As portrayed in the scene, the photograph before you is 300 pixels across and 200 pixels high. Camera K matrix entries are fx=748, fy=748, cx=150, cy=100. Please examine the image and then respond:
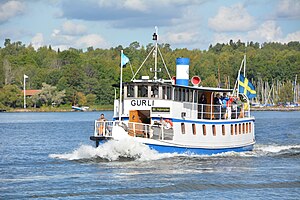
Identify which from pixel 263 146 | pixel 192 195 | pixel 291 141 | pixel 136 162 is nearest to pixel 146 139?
pixel 136 162

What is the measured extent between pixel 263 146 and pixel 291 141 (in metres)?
8.69

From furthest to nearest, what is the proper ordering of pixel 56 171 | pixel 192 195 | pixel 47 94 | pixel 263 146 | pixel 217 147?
pixel 47 94 < pixel 263 146 < pixel 217 147 < pixel 56 171 < pixel 192 195

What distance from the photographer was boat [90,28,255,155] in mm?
46531

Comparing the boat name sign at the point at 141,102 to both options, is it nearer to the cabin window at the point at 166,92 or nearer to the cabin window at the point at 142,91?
the cabin window at the point at 142,91

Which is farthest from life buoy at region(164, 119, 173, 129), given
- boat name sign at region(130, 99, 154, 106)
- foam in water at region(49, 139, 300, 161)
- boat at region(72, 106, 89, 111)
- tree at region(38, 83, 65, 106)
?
boat at region(72, 106, 89, 111)

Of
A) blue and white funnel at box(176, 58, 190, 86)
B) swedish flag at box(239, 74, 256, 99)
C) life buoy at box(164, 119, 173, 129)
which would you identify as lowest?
life buoy at box(164, 119, 173, 129)

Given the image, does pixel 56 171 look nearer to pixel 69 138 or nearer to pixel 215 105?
pixel 215 105

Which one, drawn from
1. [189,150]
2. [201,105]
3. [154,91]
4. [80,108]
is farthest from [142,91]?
[80,108]

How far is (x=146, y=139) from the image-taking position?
150ft

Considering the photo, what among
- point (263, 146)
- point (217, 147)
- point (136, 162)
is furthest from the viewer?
point (263, 146)

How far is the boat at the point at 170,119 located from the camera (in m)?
46.5

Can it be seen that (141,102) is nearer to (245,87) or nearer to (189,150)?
(189,150)

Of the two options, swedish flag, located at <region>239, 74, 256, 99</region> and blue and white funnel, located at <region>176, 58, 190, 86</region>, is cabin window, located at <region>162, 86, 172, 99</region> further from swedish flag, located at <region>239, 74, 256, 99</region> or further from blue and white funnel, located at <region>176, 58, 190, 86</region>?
swedish flag, located at <region>239, 74, 256, 99</region>

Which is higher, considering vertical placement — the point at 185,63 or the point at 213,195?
the point at 185,63
